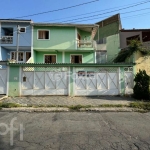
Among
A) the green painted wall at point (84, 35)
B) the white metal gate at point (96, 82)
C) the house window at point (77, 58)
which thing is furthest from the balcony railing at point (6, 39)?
the white metal gate at point (96, 82)

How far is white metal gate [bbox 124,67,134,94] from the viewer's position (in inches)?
477

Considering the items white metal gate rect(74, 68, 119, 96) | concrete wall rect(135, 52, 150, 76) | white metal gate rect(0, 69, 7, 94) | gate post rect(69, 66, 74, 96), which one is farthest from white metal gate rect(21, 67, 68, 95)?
concrete wall rect(135, 52, 150, 76)

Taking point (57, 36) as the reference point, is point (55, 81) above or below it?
below

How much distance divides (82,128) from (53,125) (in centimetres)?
111

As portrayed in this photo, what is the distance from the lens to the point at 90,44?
19719mm

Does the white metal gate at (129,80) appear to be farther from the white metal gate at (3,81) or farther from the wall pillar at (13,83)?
the white metal gate at (3,81)

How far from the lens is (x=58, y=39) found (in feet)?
62.6

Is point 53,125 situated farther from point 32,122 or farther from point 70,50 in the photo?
point 70,50

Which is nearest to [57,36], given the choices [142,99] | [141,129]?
[142,99]

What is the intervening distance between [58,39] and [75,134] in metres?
16.0

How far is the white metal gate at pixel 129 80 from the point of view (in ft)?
39.8

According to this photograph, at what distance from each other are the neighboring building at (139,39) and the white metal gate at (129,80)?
0.47 meters

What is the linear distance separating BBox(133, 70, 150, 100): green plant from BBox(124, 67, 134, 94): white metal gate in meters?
0.71

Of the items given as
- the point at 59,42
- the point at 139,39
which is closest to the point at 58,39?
the point at 59,42
